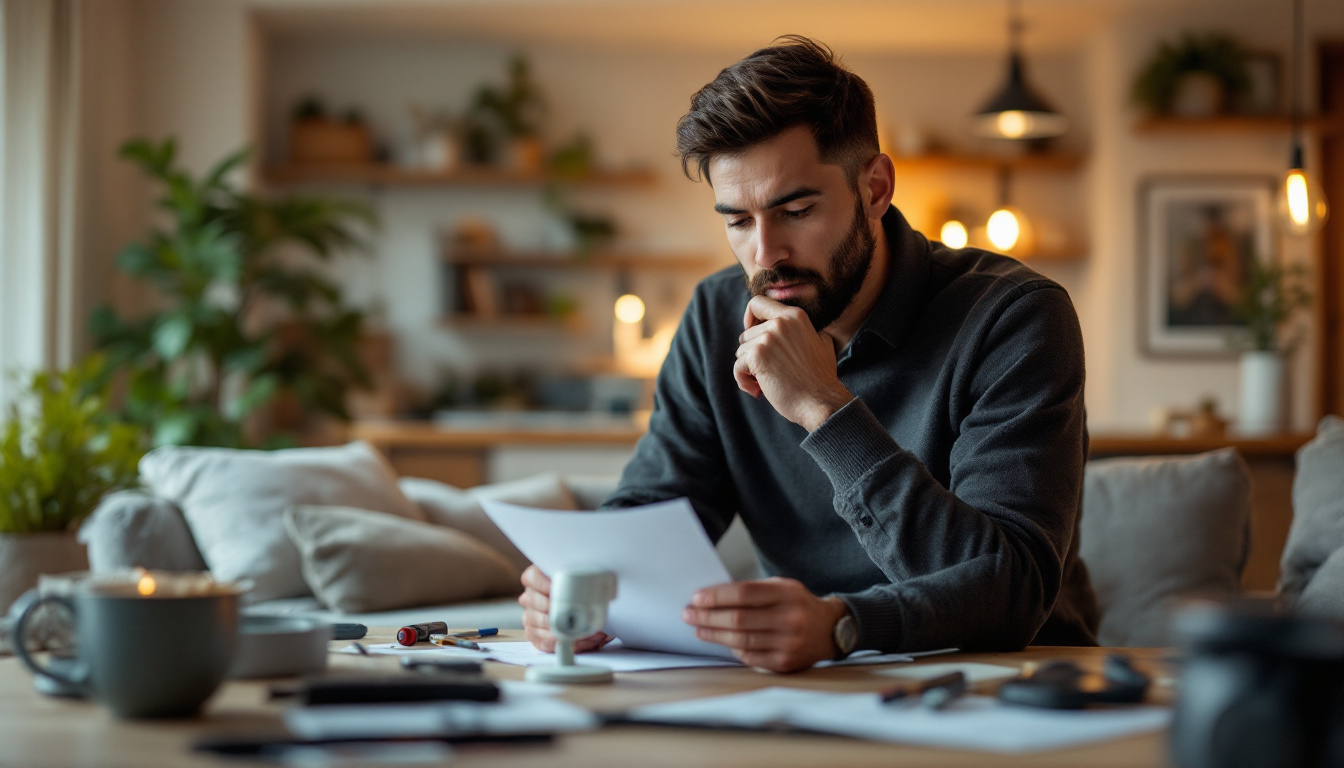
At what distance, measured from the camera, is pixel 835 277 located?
5.21 ft

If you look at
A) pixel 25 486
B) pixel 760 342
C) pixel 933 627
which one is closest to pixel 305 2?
pixel 25 486

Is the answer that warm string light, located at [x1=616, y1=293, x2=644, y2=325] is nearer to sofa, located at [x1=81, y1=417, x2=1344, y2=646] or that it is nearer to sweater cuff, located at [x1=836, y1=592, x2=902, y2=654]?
sofa, located at [x1=81, y1=417, x2=1344, y2=646]

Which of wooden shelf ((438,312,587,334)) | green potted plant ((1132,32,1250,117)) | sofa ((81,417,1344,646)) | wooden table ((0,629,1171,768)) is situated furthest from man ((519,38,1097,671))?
green potted plant ((1132,32,1250,117))

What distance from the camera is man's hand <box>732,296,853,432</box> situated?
1.36m

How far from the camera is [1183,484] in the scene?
2.56 m

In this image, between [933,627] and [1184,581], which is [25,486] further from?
[1184,581]

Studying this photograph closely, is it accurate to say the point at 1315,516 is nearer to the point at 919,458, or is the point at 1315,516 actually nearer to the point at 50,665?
the point at 919,458

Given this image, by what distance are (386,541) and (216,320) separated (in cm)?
206

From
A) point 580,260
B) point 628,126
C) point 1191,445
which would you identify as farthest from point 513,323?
point 1191,445

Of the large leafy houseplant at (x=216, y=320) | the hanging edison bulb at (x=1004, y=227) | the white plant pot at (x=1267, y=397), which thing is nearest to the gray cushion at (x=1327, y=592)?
the white plant pot at (x=1267, y=397)

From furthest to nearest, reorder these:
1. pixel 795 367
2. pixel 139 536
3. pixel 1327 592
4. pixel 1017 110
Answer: pixel 1017 110 < pixel 139 536 < pixel 1327 592 < pixel 795 367

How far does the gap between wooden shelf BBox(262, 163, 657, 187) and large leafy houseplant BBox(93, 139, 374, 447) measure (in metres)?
1.23

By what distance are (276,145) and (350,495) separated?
11.9ft

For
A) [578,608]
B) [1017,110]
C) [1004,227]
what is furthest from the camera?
[1017,110]
